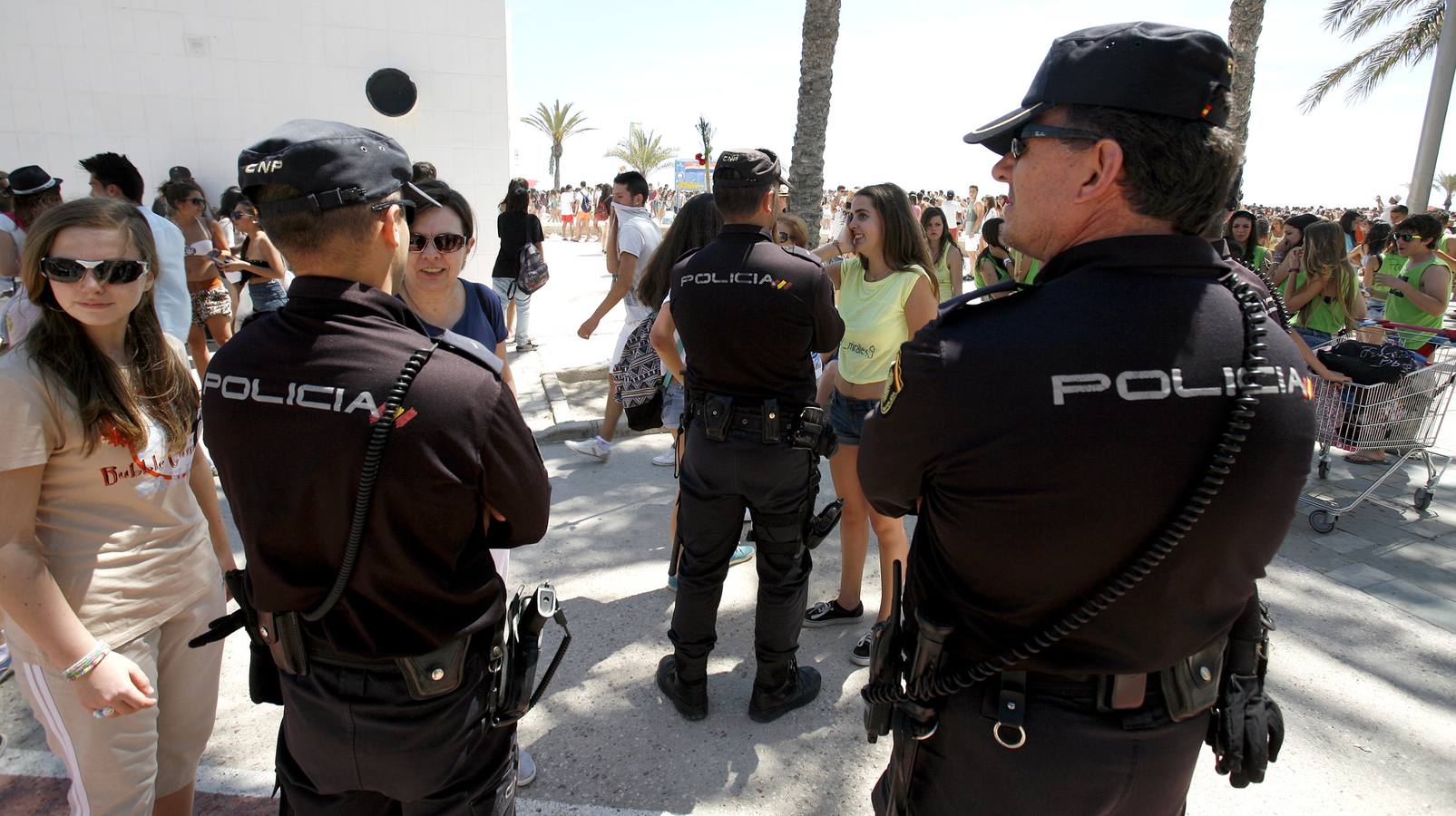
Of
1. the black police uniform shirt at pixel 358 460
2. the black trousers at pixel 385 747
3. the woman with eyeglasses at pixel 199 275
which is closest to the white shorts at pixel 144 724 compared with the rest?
the black trousers at pixel 385 747

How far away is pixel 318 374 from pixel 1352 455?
7763mm

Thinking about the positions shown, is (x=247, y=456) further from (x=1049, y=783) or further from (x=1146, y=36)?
(x=1146, y=36)

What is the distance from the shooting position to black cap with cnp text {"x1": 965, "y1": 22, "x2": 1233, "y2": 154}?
1.34 metres

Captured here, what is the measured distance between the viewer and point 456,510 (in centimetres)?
160

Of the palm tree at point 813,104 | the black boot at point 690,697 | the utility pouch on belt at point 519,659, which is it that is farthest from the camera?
the palm tree at point 813,104

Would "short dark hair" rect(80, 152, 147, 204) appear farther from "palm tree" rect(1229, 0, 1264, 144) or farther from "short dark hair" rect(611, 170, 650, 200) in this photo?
"palm tree" rect(1229, 0, 1264, 144)

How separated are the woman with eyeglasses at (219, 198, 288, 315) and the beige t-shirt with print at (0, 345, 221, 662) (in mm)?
4849

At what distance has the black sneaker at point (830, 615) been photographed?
404cm

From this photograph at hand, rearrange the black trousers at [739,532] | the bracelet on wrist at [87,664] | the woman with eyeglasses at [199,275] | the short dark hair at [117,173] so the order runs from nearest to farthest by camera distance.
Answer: the bracelet on wrist at [87,664]
the black trousers at [739,532]
the short dark hair at [117,173]
the woman with eyeglasses at [199,275]

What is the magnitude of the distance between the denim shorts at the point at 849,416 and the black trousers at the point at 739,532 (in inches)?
21.4

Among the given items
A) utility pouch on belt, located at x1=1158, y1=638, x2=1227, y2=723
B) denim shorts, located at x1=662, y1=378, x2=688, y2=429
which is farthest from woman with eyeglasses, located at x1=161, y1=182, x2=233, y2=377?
utility pouch on belt, located at x1=1158, y1=638, x2=1227, y2=723

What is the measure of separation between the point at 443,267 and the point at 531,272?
17.4ft

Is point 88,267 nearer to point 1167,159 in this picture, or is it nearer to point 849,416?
point 1167,159

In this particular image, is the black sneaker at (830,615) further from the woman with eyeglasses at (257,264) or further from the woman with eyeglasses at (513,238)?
the woman with eyeglasses at (513,238)
